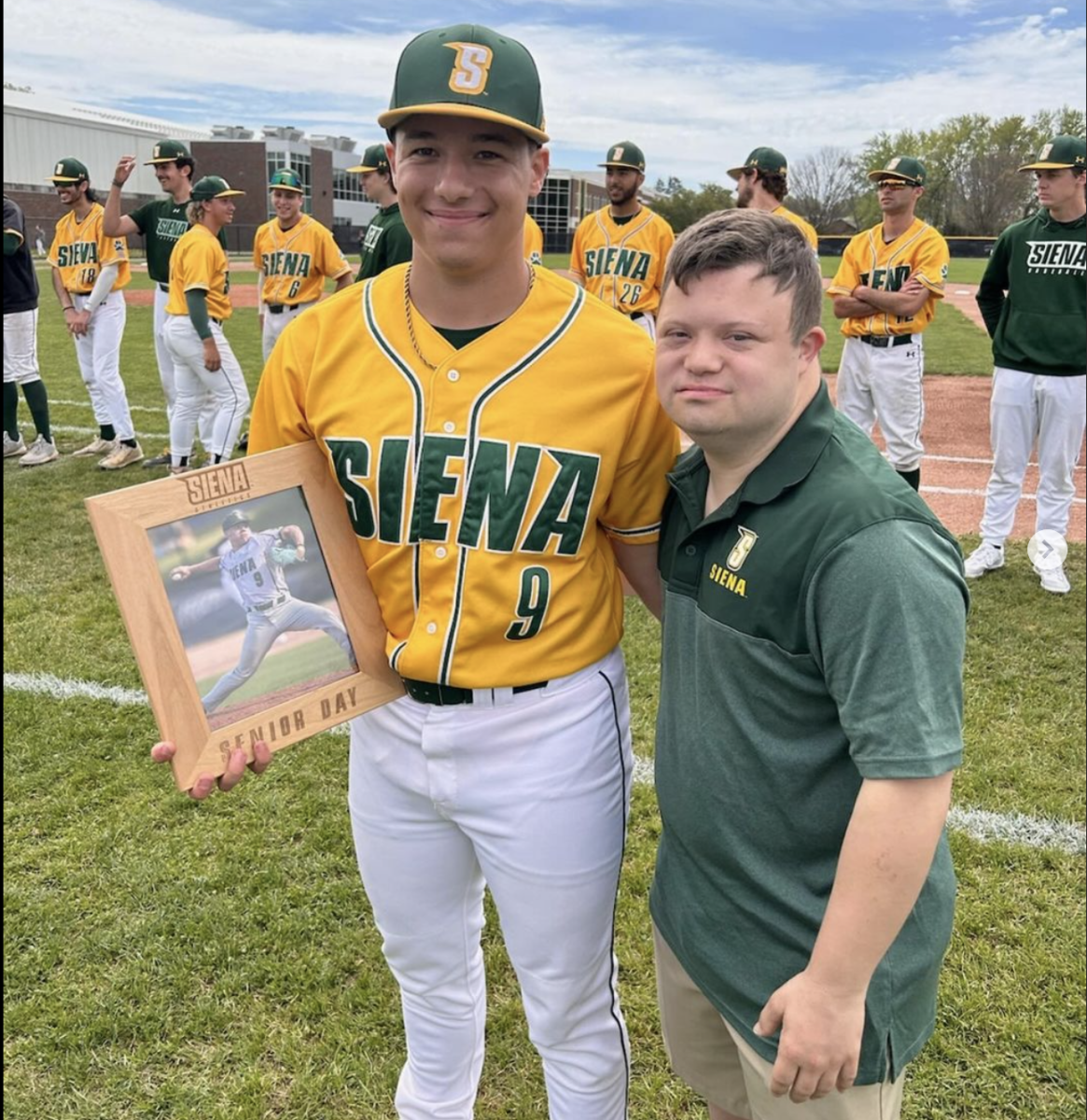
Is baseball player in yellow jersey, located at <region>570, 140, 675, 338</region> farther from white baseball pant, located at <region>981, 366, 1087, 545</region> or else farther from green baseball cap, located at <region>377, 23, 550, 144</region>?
green baseball cap, located at <region>377, 23, 550, 144</region>

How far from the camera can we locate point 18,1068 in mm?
2469

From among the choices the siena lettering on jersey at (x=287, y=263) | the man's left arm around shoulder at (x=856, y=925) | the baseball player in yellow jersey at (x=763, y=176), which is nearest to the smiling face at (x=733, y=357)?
the man's left arm around shoulder at (x=856, y=925)

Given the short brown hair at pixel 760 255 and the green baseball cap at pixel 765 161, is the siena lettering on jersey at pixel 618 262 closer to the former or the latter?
the green baseball cap at pixel 765 161

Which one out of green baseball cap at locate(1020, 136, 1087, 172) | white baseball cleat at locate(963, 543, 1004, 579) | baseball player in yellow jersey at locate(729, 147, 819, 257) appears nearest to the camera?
green baseball cap at locate(1020, 136, 1087, 172)

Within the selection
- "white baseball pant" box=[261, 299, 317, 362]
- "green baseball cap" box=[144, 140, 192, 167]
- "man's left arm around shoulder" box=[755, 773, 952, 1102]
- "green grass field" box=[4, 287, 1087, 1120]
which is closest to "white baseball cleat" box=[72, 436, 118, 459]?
"white baseball pant" box=[261, 299, 317, 362]

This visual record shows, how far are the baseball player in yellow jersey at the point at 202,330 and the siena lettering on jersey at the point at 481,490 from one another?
6.10m

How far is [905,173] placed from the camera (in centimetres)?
636

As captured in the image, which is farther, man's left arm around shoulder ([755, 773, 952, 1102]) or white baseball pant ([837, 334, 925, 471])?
white baseball pant ([837, 334, 925, 471])

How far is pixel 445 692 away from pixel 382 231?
4534mm

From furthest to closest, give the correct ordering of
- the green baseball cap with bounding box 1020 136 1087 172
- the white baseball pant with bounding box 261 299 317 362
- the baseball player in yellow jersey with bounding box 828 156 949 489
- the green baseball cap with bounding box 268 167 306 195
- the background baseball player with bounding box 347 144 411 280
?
the white baseball pant with bounding box 261 299 317 362 < the green baseball cap with bounding box 268 167 306 195 < the baseball player in yellow jersey with bounding box 828 156 949 489 < the background baseball player with bounding box 347 144 411 280 < the green baseball cap with bounding box 1020 136 1087 172

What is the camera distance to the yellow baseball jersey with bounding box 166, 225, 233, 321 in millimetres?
7305

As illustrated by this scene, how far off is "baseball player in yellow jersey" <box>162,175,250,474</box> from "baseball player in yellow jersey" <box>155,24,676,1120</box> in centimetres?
595

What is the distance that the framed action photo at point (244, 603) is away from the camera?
1.59 metres

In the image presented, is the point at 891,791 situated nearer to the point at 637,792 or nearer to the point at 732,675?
the point at 732,675
